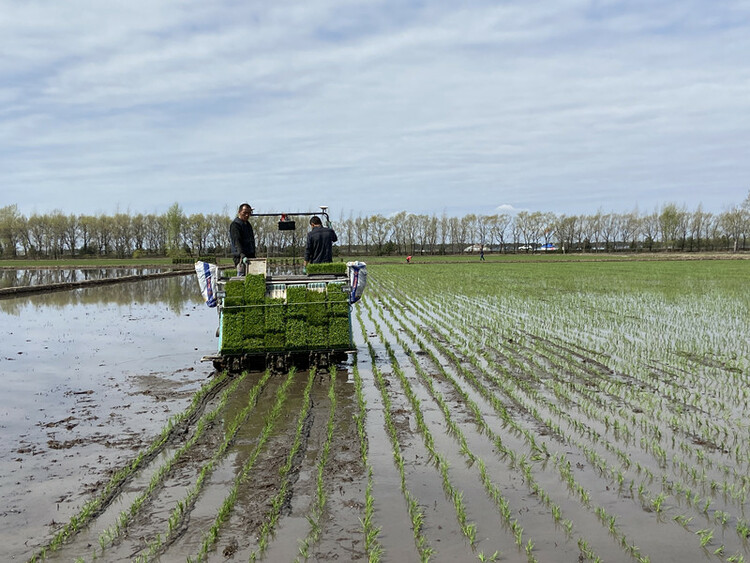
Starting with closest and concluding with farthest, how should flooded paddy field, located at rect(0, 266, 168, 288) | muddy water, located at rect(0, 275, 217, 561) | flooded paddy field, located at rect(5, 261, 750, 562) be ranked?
flooded paddy field, located at rect(5, 261, 750, 562) → muddy water, located at rect(0, 275, 217, 561) → flooded paddy field, located at rect(0, 266, 168, 288)

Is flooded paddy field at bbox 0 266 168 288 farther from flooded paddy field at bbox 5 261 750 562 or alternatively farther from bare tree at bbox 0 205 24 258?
bare tree at bbox 0 205 24 258

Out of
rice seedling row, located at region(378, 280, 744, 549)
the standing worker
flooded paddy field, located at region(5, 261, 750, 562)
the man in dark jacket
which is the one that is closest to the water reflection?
flooded paddy field, located at region(5, 261, 750, 562)

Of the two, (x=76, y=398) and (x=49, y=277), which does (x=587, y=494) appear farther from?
(x=49, y=277)

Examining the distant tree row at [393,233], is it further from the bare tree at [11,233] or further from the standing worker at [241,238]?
the standing worker at [241,238]

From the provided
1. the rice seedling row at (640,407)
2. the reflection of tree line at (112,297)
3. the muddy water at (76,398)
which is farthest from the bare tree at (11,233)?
the rice seedling row at (640,407)

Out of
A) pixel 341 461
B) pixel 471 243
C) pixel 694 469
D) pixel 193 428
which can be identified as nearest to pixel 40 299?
pixel 193 428

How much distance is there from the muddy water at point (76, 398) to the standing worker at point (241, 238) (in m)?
1.77

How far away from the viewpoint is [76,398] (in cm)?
766

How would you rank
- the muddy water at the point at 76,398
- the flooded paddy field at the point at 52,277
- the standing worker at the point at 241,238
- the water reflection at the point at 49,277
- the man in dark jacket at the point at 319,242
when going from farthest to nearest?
1. the water reflection at the point at 49,277
2. the flooded paddy field at the point at 52,277
3. the man in dark jacket at the point at 319,242
4. the standing worker at the point at 241,238
5. the muddy water at the point at 76,398

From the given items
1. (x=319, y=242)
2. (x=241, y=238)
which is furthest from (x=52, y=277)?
(x=319, y=242)

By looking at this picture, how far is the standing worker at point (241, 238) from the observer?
9.75 m

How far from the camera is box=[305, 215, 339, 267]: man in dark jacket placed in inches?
413

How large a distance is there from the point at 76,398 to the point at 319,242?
15.0 ft

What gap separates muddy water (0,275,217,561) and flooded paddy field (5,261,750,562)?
0.04 metres
